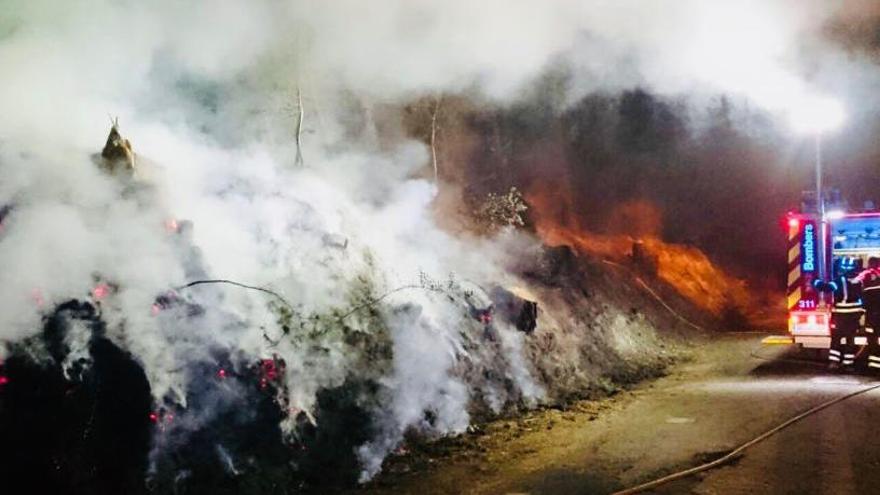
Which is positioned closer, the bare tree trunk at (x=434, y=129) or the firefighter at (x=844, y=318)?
the firefighter at (x=844, y=318)

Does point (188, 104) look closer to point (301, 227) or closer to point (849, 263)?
point (301, 227)

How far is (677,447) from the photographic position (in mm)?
6336

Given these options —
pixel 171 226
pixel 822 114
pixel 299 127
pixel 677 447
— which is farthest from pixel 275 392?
pixel 822 114

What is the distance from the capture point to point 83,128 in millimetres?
8414

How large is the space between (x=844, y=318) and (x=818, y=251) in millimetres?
1334

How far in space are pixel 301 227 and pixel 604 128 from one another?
15.2 meters

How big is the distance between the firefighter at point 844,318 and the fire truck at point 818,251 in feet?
0.80

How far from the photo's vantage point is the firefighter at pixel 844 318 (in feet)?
32.4

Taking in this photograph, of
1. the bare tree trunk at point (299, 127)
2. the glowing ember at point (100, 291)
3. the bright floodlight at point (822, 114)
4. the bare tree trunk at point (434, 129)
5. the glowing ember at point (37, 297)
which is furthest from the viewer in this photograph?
the bare tree trunk at point (434, 129)

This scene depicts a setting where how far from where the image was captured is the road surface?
5.39 meters

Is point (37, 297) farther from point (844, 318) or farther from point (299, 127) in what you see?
point (844, 318)

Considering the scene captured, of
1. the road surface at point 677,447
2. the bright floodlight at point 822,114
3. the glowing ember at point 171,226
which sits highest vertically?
the bright floodlight at point 822,114

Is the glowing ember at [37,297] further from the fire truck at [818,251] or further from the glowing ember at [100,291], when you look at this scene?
the fire truck at [818,251]

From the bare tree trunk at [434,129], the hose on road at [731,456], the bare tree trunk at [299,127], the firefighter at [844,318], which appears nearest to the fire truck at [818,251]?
the firefighter at [844,318]
